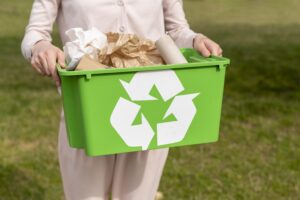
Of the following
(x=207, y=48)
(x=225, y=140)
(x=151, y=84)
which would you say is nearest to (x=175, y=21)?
(x=207, y=48)

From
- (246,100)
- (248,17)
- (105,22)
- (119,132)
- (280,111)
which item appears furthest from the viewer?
(248,17)

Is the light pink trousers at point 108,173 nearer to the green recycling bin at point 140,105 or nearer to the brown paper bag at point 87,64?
the green recycling bin at point 140,105

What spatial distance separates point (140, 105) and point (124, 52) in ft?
0.64

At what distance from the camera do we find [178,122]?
79.7 inches

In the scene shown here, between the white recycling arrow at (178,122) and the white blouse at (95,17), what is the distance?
36 cm

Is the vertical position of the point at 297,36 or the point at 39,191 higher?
the point at 39,191

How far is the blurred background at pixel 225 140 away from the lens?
12.5ft

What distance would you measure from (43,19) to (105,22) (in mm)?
223

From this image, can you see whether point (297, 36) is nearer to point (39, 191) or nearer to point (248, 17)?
point (248, 17)

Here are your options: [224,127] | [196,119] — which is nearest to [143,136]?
[196,119]

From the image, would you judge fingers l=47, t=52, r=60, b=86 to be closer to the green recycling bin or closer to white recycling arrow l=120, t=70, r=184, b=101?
the green recycling bin

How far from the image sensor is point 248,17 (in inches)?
547

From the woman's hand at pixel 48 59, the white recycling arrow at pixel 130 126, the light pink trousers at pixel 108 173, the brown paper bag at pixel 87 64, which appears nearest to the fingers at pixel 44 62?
the woman's hand at pixel 48 59

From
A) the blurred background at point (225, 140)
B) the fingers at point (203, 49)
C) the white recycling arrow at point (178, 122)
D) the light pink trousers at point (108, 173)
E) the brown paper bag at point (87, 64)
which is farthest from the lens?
the blurred background at point (225, 140)
